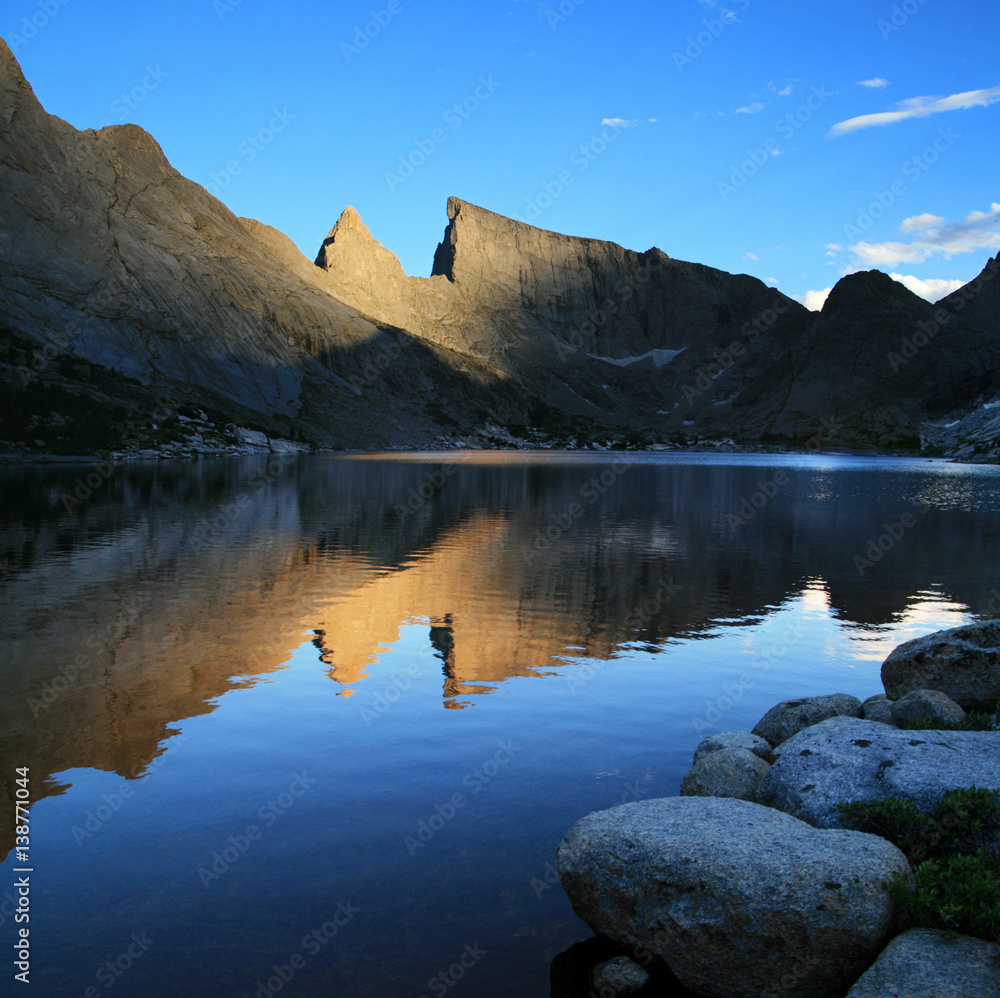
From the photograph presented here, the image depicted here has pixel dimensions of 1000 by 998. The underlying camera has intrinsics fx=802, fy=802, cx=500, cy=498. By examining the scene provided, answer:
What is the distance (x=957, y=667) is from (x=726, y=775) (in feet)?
19.0

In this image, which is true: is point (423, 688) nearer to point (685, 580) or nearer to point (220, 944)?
point (220, 944)

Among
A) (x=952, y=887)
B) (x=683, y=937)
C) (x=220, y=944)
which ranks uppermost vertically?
(x=952, y=887)

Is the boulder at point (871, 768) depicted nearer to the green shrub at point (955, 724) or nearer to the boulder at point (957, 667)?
the green shrub at point (955, 724)

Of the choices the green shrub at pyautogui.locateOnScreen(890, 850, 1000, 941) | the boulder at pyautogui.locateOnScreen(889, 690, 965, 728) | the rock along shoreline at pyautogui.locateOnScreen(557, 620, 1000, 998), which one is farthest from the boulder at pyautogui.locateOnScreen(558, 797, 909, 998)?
the boulder at pyautogui.locateOnScreen(889, 690, 965, 728)

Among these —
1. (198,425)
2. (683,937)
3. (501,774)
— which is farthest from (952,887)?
(198,425)

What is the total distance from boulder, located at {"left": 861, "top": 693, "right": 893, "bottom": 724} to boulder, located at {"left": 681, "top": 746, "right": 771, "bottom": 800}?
8.59ft

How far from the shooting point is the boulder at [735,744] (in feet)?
40.8

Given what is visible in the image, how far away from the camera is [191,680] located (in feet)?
56.7

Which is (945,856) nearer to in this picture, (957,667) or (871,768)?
(871,768)

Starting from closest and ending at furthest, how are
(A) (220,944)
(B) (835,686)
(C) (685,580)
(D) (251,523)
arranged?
(A) (220,944) → (B) (835,686) → (C) (685,580) → (D) (251,523)

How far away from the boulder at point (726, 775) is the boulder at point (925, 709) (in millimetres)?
2697

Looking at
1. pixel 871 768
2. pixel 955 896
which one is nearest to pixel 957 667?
pixel 871 768

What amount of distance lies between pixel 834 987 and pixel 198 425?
15960 cm

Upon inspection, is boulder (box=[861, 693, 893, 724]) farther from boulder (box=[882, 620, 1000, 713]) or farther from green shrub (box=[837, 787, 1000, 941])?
green shrub (box=[837, 787, 1000, 941])
